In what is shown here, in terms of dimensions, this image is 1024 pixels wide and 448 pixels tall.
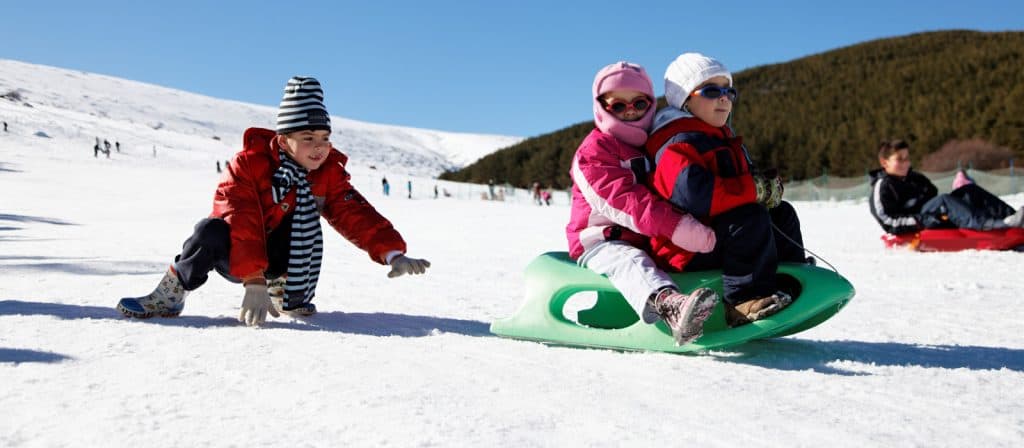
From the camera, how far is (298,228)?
3459 mm

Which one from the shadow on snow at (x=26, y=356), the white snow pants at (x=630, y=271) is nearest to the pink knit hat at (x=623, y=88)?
the white snow pants at (x=630, y=271)

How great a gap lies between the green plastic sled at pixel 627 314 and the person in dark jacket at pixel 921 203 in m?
5.30

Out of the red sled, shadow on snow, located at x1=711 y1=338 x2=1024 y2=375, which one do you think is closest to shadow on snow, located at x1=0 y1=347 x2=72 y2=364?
shadow on snow, located at x1=711 y1=338 x2=1024 y2=375

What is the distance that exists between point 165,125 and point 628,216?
9569 centimetres

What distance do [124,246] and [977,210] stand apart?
9.02 meters

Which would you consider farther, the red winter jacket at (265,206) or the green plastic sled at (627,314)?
the red winter jacket at (265,206)

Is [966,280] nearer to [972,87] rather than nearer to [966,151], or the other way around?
[966,151]

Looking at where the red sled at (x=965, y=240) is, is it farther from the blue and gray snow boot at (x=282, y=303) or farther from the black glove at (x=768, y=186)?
the blue and gray snow boot at (x=282, y=303)

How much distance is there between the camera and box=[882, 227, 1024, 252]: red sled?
7430 mm

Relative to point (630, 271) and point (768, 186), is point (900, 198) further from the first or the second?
point (630, 271)

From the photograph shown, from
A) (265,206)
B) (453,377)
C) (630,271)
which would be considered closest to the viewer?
(453,377)

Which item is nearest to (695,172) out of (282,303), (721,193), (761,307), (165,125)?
(721,193)

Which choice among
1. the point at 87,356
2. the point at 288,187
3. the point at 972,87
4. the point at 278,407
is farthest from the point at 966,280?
the point at 972,87

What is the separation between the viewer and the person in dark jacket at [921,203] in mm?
7496
